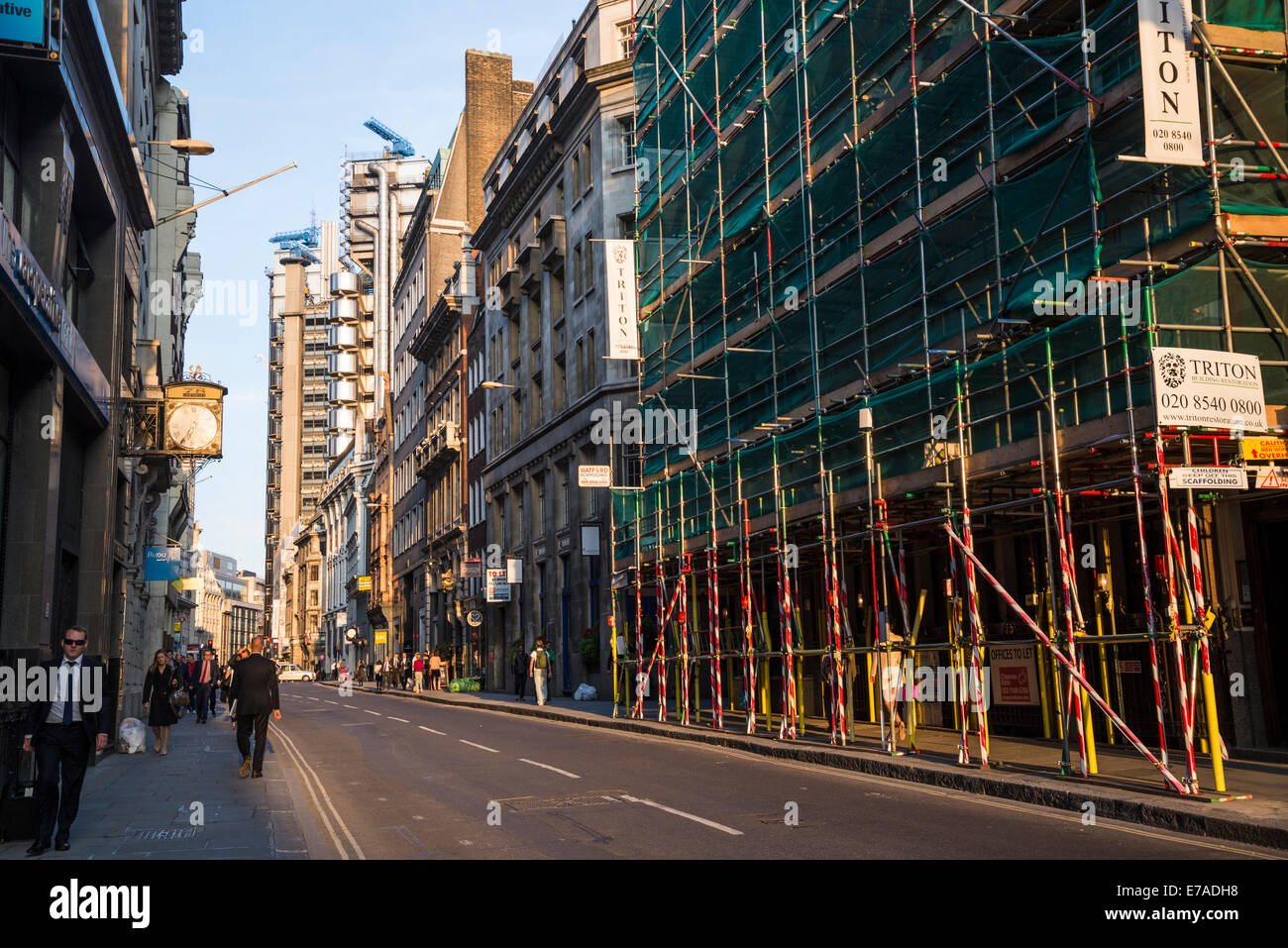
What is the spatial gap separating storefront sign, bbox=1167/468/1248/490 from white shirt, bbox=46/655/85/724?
1061 centimetres

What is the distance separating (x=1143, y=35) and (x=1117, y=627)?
815 cm

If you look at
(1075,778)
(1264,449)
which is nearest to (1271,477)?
(1264,449)

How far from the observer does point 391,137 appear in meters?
162

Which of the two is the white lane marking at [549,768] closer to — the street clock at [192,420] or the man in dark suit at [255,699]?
the man in dark suit at [255,699]

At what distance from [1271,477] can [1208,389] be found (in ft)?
4.54

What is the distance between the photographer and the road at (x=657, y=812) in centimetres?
981

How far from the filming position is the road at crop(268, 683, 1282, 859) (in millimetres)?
9812

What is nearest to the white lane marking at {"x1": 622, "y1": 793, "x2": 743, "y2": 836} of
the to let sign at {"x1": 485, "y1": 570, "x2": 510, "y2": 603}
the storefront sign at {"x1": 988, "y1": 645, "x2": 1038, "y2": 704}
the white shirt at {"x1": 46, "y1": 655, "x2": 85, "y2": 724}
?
the white shirt at {"x1": 46, "y1": 655, "x2": 85, "y2": 724}

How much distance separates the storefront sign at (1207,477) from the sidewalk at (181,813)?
8.92 m

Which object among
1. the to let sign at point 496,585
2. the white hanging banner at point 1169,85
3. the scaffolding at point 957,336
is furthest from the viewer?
the to let sign at point 496,585

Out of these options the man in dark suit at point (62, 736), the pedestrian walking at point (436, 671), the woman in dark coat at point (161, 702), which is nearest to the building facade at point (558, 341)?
the pedestrian walking at point (436, 671)

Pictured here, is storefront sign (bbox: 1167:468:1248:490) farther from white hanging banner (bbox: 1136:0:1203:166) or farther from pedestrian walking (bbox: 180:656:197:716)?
pedestrian walking (bbox: 180:656:197:716)

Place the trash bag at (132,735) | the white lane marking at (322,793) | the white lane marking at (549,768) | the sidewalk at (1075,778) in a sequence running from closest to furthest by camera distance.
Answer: the sidewalk at (1075,778)
the white lane marking at (322,793)
the white lane marking at (549,768)
the trash bag at (132,735)
